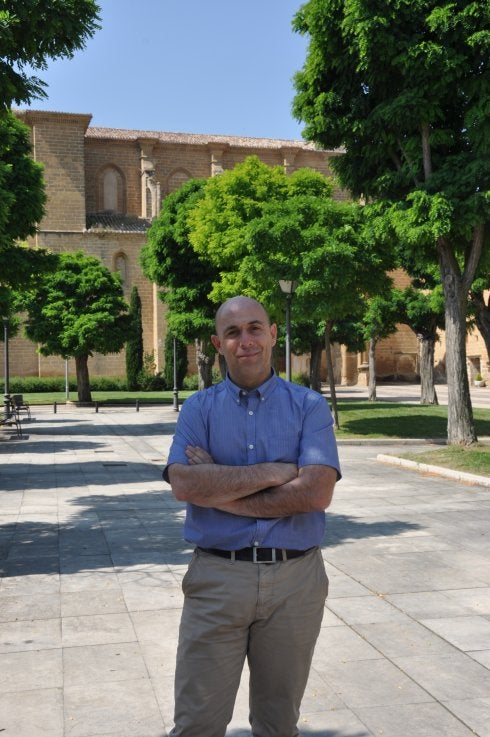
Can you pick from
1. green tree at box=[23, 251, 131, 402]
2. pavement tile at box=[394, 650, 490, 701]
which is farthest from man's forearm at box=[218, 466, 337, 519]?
green tree at box=[23, 251, 131, 402]

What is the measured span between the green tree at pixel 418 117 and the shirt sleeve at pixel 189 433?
12.8 meters

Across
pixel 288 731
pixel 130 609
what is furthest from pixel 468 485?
pixel 288 731

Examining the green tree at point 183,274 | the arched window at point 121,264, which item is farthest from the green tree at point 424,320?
the arched window at point 121,264

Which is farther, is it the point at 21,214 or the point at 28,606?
the point at 21,214

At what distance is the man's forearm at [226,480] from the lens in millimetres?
2793

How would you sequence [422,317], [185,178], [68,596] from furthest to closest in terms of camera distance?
[185,178] → [422,317] → [68,596]

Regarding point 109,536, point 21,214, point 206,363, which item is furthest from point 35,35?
point 206,363

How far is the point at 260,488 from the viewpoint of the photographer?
9.20 feet

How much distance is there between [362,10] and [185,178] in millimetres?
47486

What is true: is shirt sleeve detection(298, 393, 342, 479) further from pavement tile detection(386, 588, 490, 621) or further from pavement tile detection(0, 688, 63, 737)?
pavement tile detection(386, 588, 490, 621)

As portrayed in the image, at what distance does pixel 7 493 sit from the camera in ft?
39.0

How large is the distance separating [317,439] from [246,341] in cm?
42

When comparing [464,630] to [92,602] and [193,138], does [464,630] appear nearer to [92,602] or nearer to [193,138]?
[92,602]

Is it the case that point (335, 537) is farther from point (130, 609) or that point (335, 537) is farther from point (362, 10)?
point (362, 10)
